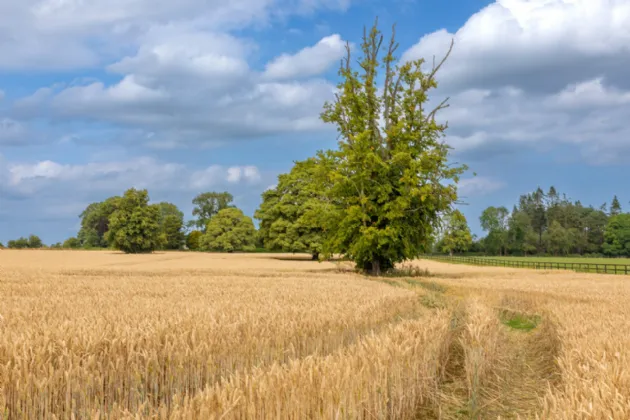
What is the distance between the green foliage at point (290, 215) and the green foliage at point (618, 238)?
10636 centimetres

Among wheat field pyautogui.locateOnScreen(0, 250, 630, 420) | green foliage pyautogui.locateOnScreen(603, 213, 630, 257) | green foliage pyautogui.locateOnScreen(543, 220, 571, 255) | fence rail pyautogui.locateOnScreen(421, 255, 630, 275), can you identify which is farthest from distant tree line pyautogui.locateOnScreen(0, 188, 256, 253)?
green foliage pyautogui.locateOnScreen(603, 213, 630, 257)

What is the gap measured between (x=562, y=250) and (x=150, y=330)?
153 meters

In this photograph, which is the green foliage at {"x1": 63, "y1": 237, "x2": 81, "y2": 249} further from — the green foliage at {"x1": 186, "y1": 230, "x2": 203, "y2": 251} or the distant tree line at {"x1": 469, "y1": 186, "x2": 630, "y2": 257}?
the distant tree line at {"x1": 469, "y1": 186, "x2": 630, "y2": 257}

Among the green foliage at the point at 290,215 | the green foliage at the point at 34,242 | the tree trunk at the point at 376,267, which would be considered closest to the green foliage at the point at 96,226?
the green foliage at the point at 34,242

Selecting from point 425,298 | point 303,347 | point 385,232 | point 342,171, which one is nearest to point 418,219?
point 385,232

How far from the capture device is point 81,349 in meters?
5.84

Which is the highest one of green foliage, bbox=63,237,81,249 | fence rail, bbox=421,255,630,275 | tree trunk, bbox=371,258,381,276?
green foliage, bbox=63,237,81,249

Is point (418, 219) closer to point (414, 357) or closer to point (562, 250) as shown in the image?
point (414, 357)

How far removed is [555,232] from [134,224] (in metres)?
113

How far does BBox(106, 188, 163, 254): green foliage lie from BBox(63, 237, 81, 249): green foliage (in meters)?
42.2

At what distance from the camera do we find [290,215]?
2566 inches

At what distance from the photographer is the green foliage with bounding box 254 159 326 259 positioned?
208ft

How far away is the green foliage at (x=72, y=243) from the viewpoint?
378 feet

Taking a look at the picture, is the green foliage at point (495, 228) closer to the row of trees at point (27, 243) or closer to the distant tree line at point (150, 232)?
the distant tree line at point (150, 232)
